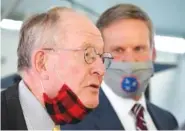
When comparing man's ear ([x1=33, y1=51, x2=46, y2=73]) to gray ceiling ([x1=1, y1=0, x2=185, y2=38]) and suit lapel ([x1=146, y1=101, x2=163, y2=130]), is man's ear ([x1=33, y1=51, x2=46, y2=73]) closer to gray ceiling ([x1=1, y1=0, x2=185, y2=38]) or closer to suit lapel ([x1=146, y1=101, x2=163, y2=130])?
gray ceiling ([x1=1, y1=0, x2=185, y2=38])

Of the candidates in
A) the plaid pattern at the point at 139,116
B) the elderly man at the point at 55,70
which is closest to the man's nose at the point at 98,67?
the elderly man at the point at 55,70

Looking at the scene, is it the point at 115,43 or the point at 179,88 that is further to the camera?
the point at 179,88

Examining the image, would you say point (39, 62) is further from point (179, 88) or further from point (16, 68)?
point (179, 88)

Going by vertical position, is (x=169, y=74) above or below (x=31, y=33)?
below

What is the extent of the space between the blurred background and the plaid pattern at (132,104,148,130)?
0.16 feet

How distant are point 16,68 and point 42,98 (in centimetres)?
9

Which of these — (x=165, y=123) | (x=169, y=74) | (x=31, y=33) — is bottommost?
(x=165, y=123)

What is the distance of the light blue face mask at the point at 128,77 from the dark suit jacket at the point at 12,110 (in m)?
0.22

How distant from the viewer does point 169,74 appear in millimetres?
1003

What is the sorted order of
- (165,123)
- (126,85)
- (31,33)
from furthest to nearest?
(165,123) < (126,85) < (31,33)

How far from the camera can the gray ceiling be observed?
738mm

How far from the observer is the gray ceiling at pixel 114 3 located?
74 centimetres

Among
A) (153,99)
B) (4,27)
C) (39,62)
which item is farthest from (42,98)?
(153,99)

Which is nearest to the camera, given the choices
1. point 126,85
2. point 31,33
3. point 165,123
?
point 31,33
